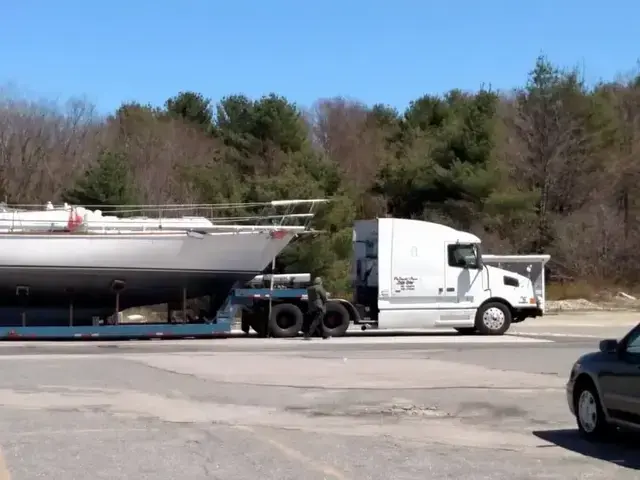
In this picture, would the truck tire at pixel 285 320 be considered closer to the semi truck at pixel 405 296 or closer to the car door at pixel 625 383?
the semi truck at pixel 405 296

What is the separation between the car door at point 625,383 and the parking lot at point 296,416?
0.41m

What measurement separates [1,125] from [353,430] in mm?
51719

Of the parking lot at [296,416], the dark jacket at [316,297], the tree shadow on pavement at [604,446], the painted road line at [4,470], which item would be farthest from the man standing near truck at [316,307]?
the painted road line at [4,470]

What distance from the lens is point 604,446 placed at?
9.92m

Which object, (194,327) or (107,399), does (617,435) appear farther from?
(194,327)

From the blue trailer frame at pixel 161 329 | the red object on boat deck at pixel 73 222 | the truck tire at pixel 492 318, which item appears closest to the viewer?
the blue trailer frame at pixel 161 329

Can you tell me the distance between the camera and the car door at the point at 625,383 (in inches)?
365

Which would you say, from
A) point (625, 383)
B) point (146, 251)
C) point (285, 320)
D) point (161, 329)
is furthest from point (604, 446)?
point (146, 251)

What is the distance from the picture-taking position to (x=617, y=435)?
10.3 m

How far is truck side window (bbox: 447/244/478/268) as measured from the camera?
2647 centimetres

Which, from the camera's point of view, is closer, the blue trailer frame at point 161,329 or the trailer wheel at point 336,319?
the blue trailer frame at point 161,329

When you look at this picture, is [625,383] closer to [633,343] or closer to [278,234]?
[633,343]

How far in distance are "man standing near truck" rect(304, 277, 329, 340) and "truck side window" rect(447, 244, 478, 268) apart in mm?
3493

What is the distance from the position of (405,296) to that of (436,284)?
87cm
